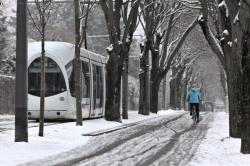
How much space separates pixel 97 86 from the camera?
2766 cm

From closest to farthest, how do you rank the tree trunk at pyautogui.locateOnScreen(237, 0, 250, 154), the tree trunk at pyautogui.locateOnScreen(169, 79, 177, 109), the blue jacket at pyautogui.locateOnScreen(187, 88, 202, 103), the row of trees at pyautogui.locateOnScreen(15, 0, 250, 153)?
1. the tree trunk at pyautogui.locateOnScreen(237, 0, 250, 154)
2. the row of trees at pyautogui.locateOnScreen(15, 0, 250, 153)
3. the blue jacket at pyautogui.locateOnScreen(187, 88, 202, 103)
4. the tree trunk at pyautogui.locateOnScreen(169, 79, 177, 109)

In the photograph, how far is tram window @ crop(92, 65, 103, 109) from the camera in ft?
89.2

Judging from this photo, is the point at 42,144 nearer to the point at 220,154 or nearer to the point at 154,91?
the point at 220,154

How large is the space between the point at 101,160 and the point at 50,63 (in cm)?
1310

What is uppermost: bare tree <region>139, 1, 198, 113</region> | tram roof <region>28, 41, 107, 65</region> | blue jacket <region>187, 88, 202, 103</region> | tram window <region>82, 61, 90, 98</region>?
bare tree <region>139, 1, 198, 113</region>

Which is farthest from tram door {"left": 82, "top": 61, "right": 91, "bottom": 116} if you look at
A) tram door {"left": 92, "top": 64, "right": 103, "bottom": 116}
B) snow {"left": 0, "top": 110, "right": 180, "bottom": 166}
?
snow {"left": 0, "top": 110, "right": 180, "bottom": 166}

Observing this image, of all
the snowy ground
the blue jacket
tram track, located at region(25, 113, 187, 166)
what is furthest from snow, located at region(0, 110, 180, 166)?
the blue jacket

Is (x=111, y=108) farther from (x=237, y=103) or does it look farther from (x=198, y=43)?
(x=198, y=43)

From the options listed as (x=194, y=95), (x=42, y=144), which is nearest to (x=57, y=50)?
(x=194, y=95)

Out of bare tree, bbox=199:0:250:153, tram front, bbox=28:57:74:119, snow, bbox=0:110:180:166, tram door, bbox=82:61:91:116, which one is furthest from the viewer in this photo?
tram door, bbox=82:61:91:116

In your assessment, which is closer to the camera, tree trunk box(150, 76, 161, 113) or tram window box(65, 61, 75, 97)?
tram window box(65, 61, 75, 97)

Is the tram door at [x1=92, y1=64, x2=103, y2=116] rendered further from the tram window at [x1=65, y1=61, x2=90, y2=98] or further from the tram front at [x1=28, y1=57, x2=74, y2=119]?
the tram front at [x1=28, y1=57, x2=74, y2=119]

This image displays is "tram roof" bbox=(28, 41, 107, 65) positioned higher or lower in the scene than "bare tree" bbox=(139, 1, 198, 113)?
lower

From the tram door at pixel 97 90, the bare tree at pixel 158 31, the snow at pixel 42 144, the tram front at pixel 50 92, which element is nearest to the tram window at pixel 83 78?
the tram front at pixel 50 92
